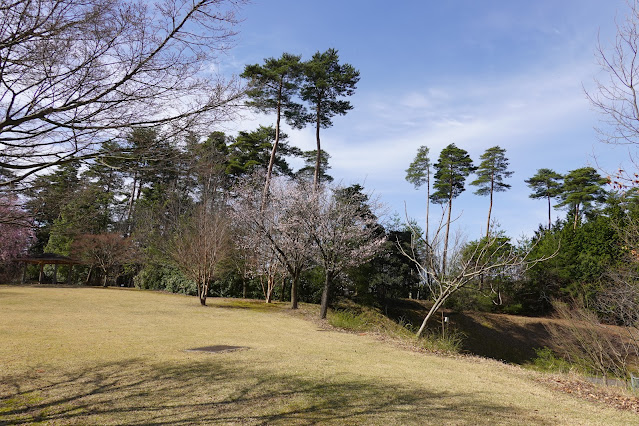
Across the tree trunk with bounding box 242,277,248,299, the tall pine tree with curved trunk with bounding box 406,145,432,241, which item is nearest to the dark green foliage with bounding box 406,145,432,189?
the tall pine tree with curved trunk with bounding box 406,145,432,241

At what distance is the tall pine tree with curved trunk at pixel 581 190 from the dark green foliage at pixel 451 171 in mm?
10328

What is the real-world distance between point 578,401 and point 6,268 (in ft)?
110

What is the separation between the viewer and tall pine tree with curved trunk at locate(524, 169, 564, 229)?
1492 inches

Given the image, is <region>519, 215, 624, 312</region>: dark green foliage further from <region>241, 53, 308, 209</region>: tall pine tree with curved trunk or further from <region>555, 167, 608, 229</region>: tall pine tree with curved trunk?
<region>241, 53, 308, 209</region>: tall pine tree with curved trunk

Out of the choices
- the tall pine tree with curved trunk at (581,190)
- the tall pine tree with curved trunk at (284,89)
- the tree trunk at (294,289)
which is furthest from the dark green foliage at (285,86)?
the tall pine tree with curved trunk at (581,190)

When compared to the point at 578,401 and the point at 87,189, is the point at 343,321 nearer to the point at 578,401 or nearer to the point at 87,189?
the point at 578,401

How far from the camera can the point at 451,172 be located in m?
32.0

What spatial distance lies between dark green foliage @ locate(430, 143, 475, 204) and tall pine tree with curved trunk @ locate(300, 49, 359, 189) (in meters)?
12.8

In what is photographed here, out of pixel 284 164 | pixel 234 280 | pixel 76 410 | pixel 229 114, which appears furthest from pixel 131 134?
pixel 284 164

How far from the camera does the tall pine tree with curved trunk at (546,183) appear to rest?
37.9 meters

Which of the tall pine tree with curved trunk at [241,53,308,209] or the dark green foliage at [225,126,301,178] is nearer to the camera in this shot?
the tall pine tree with curved trunk at [241,53,308,209]

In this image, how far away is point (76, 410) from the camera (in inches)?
148

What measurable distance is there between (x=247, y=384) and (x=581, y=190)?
39089 millimetres

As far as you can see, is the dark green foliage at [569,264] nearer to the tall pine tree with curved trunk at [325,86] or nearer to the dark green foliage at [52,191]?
the tall pine tree with curved trunk at [325,86]
